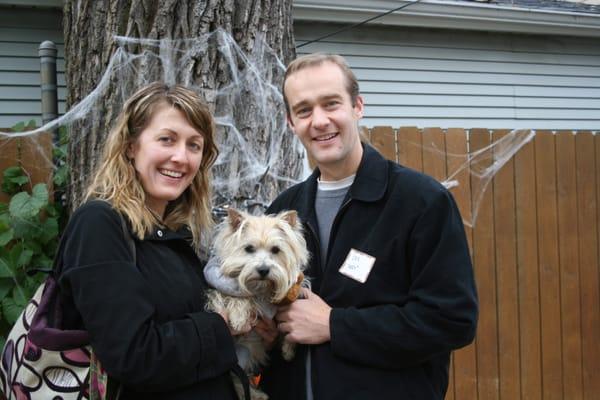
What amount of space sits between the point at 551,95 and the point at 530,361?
469 centimetres

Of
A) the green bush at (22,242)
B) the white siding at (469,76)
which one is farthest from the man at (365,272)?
the white siding at (469,76)

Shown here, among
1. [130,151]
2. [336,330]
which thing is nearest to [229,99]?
[130,151]

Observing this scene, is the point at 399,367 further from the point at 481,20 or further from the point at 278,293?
the point at 481,20

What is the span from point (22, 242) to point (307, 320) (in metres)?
2.10

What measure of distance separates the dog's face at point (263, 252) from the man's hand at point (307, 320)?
0.14m

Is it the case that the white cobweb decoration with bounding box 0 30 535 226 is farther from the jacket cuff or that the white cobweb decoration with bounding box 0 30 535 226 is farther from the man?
the jacket cuff

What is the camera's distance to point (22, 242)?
3414 millimetres

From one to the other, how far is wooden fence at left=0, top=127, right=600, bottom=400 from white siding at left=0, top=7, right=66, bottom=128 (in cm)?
395

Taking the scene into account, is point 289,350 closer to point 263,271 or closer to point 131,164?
point 263,271

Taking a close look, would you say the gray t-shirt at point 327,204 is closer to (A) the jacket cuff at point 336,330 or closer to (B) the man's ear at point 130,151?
(A) the jacket cuff at point 336,330

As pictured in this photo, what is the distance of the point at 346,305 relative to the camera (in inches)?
90.1

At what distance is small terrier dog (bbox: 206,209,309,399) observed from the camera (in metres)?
2.52

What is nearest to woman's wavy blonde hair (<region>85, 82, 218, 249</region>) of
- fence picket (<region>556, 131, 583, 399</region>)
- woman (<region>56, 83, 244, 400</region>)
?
woman (<region>56, 83, 244, 400</region>)

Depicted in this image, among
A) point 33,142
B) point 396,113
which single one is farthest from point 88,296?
point 396,113
